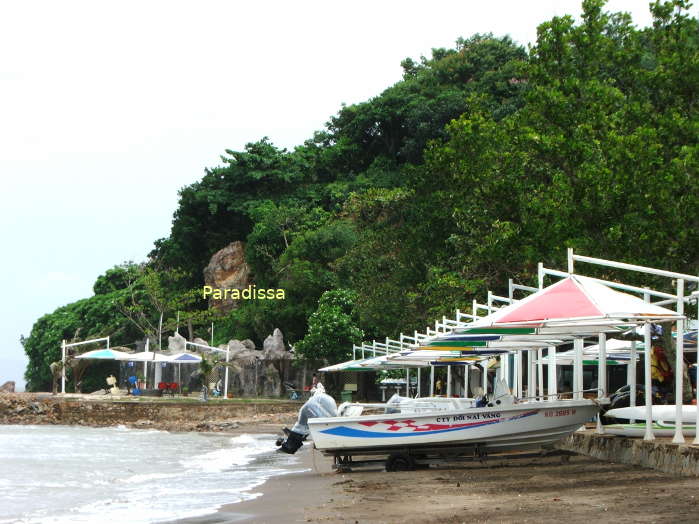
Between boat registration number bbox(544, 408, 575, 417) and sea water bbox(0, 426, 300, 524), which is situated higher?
boat registration number bbox(544, 408, 575, 417)

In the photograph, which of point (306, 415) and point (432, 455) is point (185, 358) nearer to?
point (306, 415)

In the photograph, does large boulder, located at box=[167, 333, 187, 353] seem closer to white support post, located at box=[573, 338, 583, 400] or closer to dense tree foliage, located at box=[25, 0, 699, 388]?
dense tree foliage, located at box=[25, 0, 699, 388]

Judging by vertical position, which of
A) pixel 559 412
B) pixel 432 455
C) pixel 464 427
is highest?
pixel 559 412

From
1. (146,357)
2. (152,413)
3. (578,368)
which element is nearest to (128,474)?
(578,368)

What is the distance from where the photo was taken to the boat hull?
617 inches

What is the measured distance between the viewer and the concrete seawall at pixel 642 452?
11156mm

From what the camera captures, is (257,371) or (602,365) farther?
(257,371)

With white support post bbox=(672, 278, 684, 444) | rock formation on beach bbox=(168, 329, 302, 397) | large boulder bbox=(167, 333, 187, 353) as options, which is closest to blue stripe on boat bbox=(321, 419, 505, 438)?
white support post bbox=(672, 278, 684, 444)

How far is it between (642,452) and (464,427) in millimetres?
3586

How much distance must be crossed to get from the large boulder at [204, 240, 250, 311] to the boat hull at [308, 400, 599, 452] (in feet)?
145

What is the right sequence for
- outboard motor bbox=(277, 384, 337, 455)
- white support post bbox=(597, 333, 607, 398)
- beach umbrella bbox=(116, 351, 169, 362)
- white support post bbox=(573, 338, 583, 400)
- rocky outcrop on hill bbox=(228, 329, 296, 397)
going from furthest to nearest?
→ 1. rocky outcrop on hill bbox=(228, 329, 296, 397)
2. beach umbrella bbox=(116, 351, 169, 362)
3. outboard motor bbox=(277, 384, 337, 455)
4. white support post bbox=(573, 338, 583, 400)
5. white support post bbox=(597, 333, 607, 398)

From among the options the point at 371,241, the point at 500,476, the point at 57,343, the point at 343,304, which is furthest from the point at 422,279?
the point at 57,343

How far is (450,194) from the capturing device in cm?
2970

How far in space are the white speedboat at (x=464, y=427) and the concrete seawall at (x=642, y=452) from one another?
58 cm
